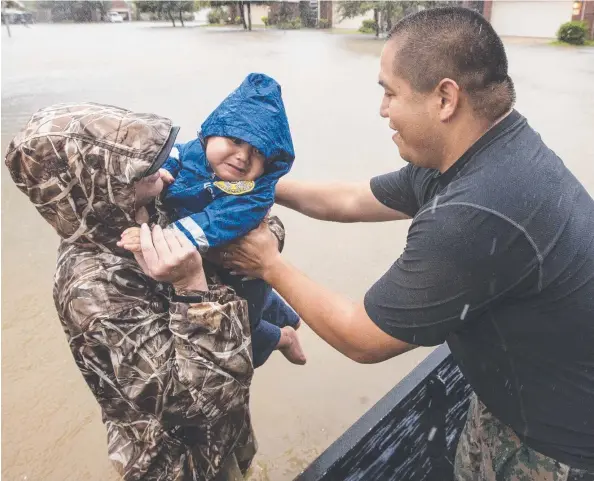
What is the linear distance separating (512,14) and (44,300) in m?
26.3

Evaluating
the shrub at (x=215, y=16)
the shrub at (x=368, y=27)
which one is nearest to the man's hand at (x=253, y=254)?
the shrub at (x=368, y=27)

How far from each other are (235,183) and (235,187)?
2cm

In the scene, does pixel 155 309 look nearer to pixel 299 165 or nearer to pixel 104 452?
pixel 104 452

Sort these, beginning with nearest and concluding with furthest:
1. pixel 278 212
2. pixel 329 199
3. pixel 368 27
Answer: pixel 329 199, pixel 278 212, pixel 368 27

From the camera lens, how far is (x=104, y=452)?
3.22 meters

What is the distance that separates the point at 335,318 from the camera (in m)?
1.57

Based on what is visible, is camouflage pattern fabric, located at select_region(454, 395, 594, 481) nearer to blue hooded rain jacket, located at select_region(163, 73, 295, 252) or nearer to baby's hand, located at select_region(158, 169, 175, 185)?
blue hooded rain jacket, located at select_region(163, 73, 295, 252)

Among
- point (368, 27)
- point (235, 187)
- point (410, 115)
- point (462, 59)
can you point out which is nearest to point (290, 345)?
point (235, 187)

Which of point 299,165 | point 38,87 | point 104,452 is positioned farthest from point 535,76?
point 104,452

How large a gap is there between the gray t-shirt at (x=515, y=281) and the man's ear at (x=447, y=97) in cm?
12

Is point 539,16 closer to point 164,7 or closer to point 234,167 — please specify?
point 164,7

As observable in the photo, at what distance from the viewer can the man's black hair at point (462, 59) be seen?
146cm

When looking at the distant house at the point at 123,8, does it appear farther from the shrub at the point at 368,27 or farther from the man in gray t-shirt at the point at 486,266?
the man in gray t-shirt at the point at 486,266

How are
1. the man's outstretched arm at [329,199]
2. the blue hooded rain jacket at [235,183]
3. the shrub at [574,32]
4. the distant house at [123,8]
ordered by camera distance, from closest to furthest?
the blue hooded rain jacket at [235,183] < the man's outstretched arm at [329,199] < the shrub at [574,32] < the distant house at [123,8]
